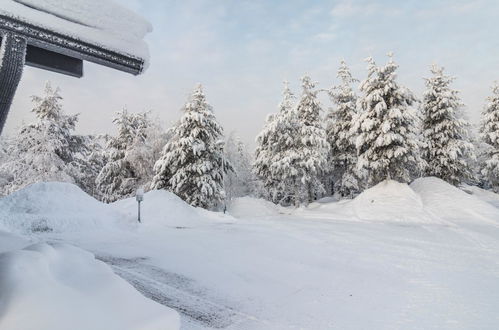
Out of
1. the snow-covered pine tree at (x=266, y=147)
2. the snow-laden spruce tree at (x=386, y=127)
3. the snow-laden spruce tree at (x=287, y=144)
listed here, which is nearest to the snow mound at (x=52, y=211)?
the snow-laden spruce tree at (x=287, y=144)

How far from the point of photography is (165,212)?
1479cm

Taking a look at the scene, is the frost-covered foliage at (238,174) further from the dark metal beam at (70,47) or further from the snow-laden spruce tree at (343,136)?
the dark metal beam at (70,47)

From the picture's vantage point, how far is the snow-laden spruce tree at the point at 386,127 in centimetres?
2091

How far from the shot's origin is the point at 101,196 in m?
29.3

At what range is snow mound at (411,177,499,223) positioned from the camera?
16.9 m

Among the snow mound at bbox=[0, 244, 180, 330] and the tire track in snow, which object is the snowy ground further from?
the snow mound at bbox=[0, 244, 180, 330]

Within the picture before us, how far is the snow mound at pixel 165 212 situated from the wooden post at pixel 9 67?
10.5m

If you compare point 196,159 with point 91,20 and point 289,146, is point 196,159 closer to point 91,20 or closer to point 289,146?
point 289,146

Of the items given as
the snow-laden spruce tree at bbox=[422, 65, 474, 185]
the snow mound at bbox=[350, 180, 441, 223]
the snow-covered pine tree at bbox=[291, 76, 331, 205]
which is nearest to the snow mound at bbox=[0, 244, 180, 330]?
the snow mound at bbox=[350, 180, 441, 223]

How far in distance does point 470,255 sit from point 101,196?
2827 cm

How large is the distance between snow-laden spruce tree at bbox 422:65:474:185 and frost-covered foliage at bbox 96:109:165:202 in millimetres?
21355

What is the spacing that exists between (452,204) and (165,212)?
1600cm

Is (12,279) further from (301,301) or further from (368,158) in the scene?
(368,158)

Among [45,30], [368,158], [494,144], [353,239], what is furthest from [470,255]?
[494,144]
